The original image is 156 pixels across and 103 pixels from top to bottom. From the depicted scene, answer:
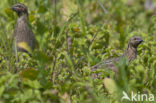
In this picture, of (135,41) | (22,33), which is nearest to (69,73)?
(135,41)

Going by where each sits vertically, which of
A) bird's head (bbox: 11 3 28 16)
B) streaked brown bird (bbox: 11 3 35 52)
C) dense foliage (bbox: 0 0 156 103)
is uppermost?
bird's head (bbox: 11 3 28 16)

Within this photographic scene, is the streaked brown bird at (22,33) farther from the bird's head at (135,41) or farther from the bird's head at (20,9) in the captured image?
the bird's head at (135,41)

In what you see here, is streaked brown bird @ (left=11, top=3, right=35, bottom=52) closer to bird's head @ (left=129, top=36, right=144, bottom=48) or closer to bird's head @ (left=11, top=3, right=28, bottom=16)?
bird's head @ (left=11, top=3, right=28, bottom=16)

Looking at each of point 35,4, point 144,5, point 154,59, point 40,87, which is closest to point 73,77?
point 40,87

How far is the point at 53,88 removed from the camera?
4.07 meters

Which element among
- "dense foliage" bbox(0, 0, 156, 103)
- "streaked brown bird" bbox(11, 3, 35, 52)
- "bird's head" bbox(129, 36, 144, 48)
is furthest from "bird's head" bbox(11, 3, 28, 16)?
"bird's head" bbox(129, 36, 144, 48)

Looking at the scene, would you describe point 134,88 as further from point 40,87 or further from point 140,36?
point 140,36

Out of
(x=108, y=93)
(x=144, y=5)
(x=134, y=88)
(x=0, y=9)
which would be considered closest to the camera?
(x=134, y=88)

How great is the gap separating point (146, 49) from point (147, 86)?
5.69 ft

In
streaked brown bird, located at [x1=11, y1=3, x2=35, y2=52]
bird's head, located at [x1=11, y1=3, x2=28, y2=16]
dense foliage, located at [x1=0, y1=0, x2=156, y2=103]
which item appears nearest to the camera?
dense foliage, located at [x1=0, y1=0, x2=156, y2=103]

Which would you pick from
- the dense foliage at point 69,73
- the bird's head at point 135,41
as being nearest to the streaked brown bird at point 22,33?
Answer: the dense foliage at point 69,73

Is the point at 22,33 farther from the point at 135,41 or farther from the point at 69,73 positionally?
the point at 69,73

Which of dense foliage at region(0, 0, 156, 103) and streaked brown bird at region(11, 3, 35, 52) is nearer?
dense foliage at region(0, 0, 156, 103)

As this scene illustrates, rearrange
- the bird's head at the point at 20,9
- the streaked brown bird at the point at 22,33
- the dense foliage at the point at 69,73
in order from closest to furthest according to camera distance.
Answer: the dense foliage at the point at 69,73, the bird's head at the point at 20,9, the streaked brown bird at the point at 22,33
